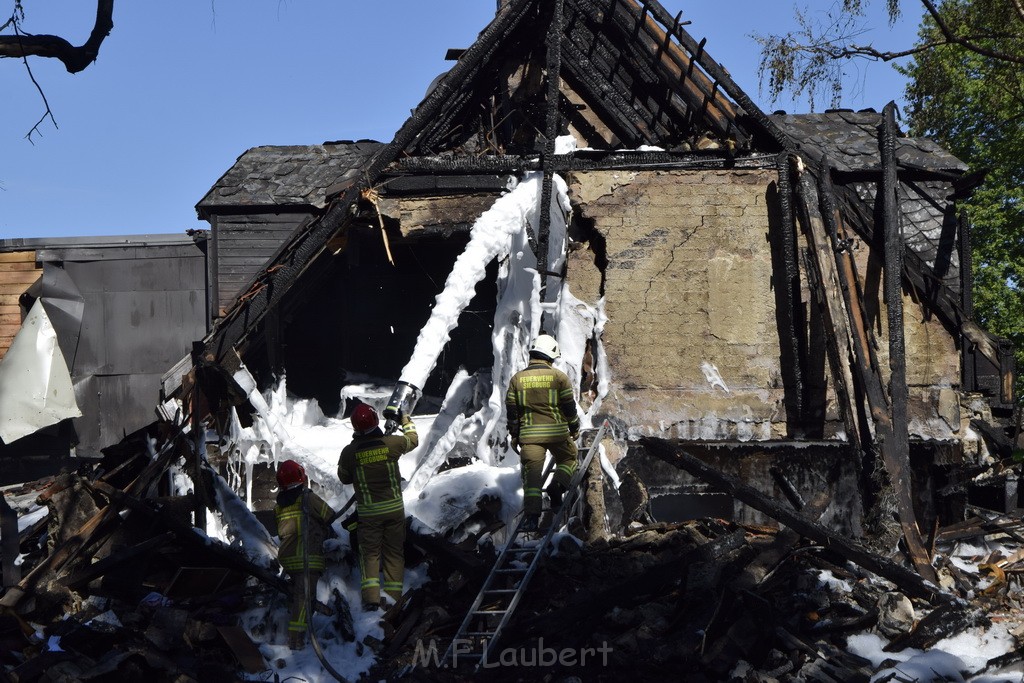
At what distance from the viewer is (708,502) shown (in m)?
9.98

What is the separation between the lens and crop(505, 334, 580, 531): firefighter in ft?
26.3

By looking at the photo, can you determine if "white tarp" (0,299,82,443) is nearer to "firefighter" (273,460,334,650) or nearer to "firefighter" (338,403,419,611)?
"firefighter" (273,460,334,650)

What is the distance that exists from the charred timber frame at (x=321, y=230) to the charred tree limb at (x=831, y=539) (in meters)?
4.32

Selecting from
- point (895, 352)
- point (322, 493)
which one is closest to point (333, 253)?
point (322, 493)

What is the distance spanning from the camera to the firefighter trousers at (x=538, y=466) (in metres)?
7.92

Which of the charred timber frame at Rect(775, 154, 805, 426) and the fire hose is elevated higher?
the charred timber frame at Rect(775, 154, 805, 426)

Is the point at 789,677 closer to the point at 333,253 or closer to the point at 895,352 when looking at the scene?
the point at 895,352

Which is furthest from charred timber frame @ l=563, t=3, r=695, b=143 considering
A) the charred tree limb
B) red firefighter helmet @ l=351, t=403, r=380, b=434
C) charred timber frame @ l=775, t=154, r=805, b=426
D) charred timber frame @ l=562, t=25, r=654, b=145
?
red firefighter helmet @ l=351, t=403, r=380, b=434

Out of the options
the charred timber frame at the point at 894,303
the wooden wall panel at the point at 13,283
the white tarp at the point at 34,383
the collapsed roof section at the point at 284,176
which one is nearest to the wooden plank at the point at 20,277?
the wooden wall panel at the point at 13,283

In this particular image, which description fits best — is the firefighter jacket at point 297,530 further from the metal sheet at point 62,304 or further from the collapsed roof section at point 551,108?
the metal sheet at point 62,304

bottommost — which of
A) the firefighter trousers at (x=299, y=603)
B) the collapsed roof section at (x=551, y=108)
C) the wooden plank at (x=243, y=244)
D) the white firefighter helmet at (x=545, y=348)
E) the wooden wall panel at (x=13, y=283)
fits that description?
the firefighter trousers at (x=299, y=603)

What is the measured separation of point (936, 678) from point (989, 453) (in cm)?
515

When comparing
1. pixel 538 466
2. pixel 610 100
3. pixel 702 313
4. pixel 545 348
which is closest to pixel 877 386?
pixel 702 313

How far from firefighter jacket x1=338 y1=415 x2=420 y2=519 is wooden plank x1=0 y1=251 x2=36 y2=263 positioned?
31.1ft
